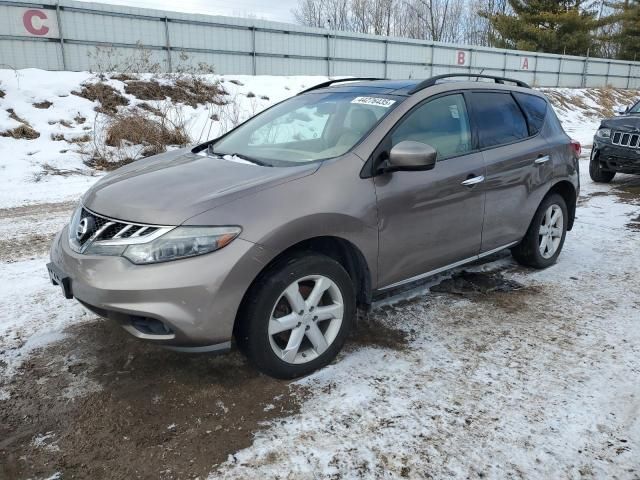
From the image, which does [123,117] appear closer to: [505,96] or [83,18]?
[83,18]

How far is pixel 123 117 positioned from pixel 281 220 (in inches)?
370

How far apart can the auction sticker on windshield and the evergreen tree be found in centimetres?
3735

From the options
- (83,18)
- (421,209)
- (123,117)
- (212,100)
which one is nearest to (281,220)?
(421,209)

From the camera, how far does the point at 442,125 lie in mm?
3555

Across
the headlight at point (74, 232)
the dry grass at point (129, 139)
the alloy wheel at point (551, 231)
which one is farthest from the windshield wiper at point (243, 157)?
the dry grass at point (129, 139)

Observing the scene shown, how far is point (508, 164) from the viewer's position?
3.91 m

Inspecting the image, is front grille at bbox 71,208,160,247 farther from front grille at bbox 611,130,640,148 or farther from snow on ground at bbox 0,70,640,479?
front grille at bbox 611,130,640,148

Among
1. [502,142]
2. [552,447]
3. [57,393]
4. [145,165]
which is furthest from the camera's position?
[502,142]

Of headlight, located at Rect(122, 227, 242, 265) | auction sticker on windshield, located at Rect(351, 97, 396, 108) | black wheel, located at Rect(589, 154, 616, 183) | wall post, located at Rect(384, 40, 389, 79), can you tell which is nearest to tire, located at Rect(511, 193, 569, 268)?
auction sticker on windshield, located at Rect(351, 97, 396, 108)

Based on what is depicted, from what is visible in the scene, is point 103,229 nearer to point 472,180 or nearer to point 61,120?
point 472,180

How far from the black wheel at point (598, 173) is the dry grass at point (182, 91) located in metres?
9.70

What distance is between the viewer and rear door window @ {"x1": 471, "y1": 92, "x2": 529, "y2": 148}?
12.6ft

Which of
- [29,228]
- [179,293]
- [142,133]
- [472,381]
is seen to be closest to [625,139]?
[472,381]

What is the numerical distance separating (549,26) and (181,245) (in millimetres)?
41765
